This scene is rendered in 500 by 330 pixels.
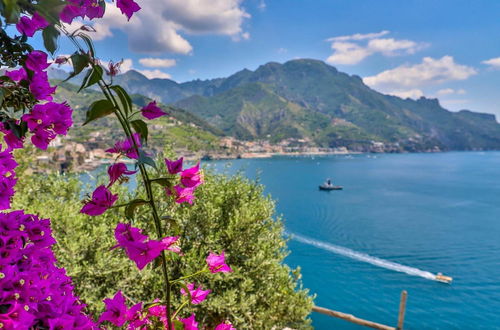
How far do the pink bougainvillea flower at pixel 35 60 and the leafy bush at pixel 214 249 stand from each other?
656 cm

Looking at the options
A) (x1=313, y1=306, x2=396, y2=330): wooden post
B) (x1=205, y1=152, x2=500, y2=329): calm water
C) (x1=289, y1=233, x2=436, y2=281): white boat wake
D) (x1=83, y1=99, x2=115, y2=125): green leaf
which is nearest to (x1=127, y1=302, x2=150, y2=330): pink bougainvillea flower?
(x1=83, y1=99, x2=115, y2=125): green leaf

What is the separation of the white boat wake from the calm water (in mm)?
112

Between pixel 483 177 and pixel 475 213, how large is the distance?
5938 centimetres

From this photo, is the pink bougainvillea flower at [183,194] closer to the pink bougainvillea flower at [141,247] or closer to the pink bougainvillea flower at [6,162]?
the pink bougainvillea flower at [141,247]

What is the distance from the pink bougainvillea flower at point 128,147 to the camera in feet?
Result: 4.19

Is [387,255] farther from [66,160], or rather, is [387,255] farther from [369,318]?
[66,160]

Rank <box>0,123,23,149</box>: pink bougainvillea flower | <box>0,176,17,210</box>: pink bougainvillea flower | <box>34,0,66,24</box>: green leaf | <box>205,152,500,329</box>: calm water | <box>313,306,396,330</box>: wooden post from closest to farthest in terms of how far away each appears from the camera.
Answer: <box>34,0,66,24</box>: green leaf < <box>0,176,17,210</box>: pink bougainvillea flower < <box>0,123,23,149</box>: pink bougainvillea flower < <box>313,306,396,330</box>: wooden post < <box>205,152,500,329</box>: calm water

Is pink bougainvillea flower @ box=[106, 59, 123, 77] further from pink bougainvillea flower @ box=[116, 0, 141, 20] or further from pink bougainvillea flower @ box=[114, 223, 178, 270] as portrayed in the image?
pink bougainvillea flower @ box=[114, 223, 178, 270]

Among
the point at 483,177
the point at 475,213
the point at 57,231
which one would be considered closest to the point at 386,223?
the point at 475,213

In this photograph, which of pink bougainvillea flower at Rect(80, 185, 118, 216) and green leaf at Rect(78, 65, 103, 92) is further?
pink bougainvillea flower at Rect(80, 185, 118, 216)

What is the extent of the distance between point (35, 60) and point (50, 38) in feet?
1.11

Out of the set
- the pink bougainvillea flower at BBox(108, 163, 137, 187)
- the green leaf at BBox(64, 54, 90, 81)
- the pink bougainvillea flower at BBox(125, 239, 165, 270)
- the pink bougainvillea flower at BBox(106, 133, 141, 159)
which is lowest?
the pink bougainvillea flower at BBox(125, 239, 165, 270)

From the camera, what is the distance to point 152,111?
1428 mm

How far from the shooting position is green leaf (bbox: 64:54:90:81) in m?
1.10
